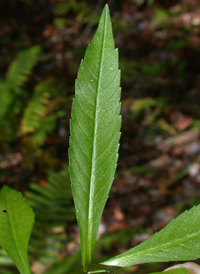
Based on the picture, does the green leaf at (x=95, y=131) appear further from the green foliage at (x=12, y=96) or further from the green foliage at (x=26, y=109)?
the green foliage at (x=12, y=96)

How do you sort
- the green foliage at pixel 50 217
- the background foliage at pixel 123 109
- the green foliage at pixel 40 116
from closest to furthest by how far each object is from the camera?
the green foliage at pixel 50 217 → the background foliage at pixel 123 109 → the green foliage at pixel 40 116

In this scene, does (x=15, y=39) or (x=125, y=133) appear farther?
(x=15, y=39)

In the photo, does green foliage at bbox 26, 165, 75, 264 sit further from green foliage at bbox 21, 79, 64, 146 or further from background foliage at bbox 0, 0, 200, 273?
green foliage at bbox 21, 79, 64, 146

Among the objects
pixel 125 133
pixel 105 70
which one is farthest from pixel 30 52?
pixel 105 70

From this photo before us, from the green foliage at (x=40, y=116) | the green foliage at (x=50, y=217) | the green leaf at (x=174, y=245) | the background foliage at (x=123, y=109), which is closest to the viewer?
the green leaf at (x=174, y=245)

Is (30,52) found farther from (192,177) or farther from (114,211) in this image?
(192,177)

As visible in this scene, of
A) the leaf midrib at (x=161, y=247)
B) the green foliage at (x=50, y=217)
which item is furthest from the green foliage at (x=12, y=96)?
the leaf midrib at (x=161, y=247)

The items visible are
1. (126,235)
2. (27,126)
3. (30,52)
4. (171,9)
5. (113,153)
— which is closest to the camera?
(113,153)

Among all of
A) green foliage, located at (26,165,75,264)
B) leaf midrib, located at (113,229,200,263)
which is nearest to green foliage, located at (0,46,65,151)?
green foliage, located at (26,165,75,264)
